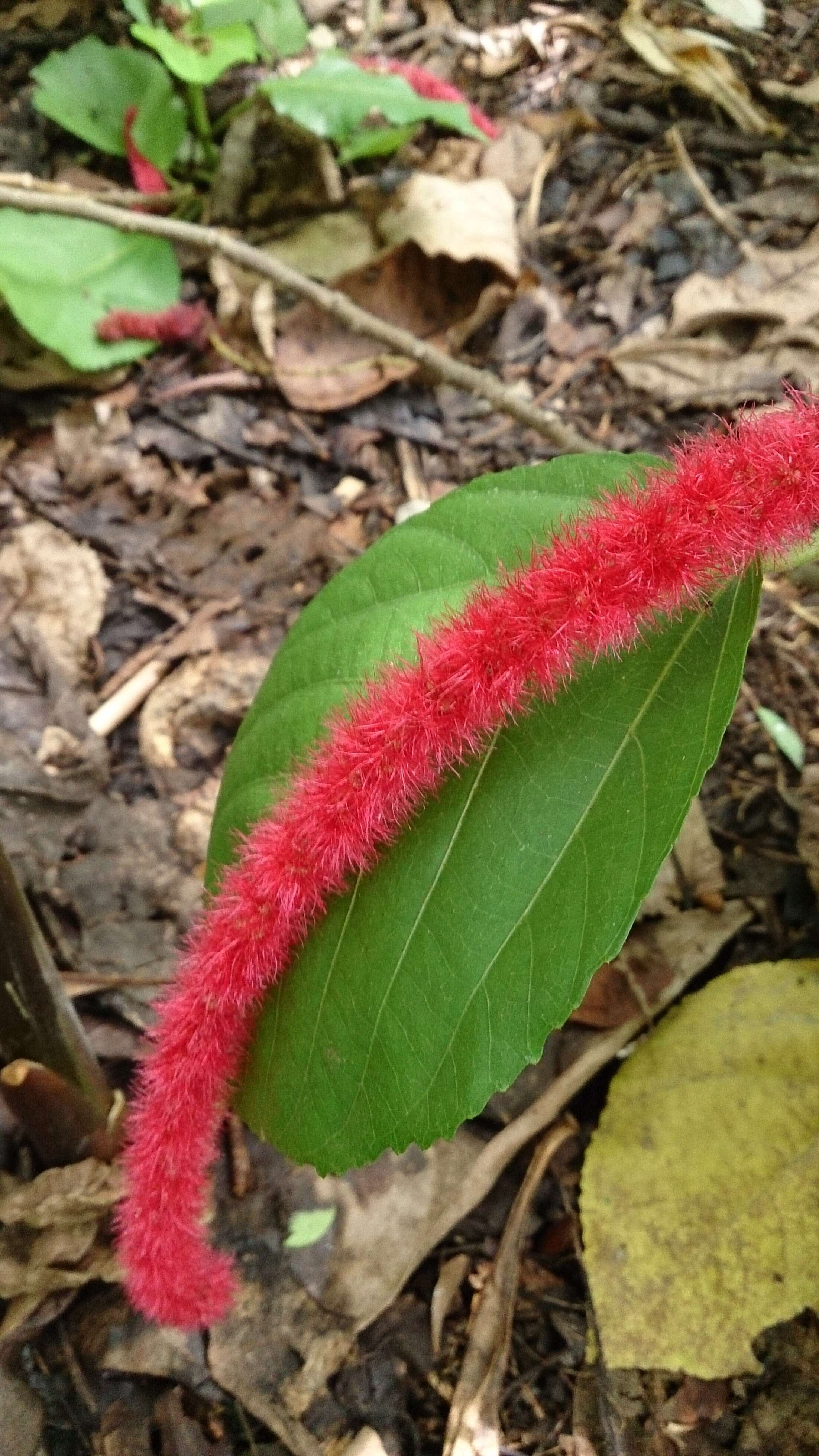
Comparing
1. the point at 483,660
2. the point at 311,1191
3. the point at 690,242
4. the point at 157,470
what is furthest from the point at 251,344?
the point at 311,1191

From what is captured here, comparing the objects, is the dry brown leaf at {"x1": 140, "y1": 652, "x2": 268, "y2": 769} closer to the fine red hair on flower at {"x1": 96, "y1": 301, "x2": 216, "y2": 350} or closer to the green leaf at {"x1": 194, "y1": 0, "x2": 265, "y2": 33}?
the fine red hair on flower at {"x1": 96, "y1": 301, "x2": 216, "y2": 350}

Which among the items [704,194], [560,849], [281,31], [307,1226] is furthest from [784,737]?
[281,31]

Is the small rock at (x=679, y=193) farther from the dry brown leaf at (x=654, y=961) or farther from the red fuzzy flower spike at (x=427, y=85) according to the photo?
the dry brown leaf at (x=654, y=961)

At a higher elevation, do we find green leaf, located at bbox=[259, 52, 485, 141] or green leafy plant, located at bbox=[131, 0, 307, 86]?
green leafy plant, located at bbox=[131, 0, 307, 86]

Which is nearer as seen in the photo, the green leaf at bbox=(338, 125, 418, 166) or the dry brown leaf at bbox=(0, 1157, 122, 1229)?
the dry brown leaf at bbox=(0, 1157, 122, 1229)

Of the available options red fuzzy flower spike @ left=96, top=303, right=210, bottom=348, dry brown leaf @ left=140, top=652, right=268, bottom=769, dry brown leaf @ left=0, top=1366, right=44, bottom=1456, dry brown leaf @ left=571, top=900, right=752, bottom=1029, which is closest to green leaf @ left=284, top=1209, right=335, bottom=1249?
dry brown leaf @ left=0, top=1366, right=44, bottom=1456

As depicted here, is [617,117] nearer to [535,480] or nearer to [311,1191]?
[535,480]
